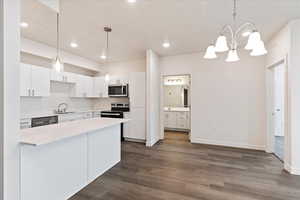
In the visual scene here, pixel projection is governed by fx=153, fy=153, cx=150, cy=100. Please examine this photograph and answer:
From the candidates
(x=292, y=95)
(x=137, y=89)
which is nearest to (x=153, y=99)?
(x=137, y=89)

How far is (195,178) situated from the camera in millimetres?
2557

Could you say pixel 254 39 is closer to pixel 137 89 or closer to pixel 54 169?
pixel 54 169

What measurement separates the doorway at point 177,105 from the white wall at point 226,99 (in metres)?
1.43

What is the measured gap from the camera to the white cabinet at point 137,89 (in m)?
4.70

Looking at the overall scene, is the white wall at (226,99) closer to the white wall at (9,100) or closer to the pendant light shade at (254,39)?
the pendant light shade at (254,39)

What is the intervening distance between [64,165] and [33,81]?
8.51ft

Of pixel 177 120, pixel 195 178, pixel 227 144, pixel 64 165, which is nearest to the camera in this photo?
pixel 64 165

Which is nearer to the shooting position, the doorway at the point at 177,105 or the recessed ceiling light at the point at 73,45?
the recessed ceiling light at the point at 73,45

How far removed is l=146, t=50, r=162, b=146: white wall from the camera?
4.25 m

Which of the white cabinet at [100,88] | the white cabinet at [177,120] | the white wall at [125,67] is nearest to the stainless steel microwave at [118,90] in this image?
the white cabinet at [100,88]

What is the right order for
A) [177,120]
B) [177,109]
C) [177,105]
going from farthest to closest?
[177,105], [177,109], [177,120]

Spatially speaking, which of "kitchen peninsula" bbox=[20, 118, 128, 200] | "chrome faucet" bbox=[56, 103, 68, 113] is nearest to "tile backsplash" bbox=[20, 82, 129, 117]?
"chrome faucet" bbox=[56, 103, 68, 113]

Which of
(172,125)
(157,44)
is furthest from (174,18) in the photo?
(172,125)

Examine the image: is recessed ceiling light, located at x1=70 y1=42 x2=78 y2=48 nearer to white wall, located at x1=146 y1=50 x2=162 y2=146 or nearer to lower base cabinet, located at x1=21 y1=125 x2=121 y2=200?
white wall, located at x1=146 y1=50 x2=162 y2=146
